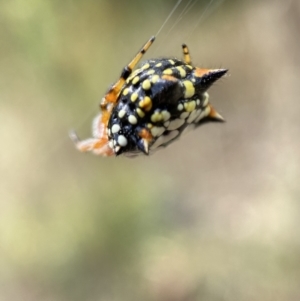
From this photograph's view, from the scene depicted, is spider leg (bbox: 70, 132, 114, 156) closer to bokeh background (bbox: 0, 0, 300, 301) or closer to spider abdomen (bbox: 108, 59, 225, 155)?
spider abdomen (bbox: 108, 59, 225, 155)

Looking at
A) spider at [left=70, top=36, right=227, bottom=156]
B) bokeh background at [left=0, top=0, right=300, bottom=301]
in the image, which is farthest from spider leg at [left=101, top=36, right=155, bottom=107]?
bokeh background at [left=0, top=0, right=300, bottom=301]

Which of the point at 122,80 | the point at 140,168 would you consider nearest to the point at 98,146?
the point at 122,80

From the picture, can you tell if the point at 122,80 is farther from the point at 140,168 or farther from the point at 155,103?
the point at 140,168

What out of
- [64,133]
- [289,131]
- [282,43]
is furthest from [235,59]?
[64,133]

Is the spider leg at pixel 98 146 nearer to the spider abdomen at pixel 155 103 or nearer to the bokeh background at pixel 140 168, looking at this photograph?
the spider abdomen at pixel 155 103

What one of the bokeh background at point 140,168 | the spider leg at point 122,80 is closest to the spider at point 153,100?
the spider leg at point 122,80

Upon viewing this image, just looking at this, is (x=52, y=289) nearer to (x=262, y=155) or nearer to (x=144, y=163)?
(x=144, y=163)

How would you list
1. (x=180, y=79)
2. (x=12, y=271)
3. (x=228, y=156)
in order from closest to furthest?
(x=180, y=79) < (x=12, y=271) < (x=228, y=156)
